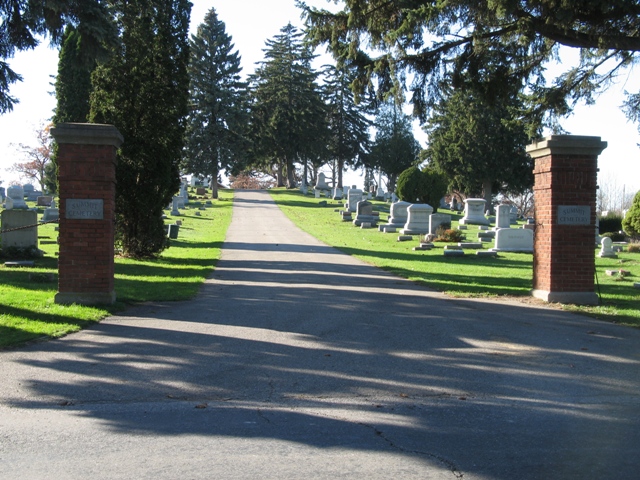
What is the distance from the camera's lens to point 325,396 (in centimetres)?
600

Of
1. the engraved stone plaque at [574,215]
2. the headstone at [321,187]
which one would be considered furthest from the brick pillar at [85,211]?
the headstone at [321,187]

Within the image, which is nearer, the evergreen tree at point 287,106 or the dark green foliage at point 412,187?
the dark green foliage at point 412,187

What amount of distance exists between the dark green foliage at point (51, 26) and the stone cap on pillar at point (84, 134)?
255 cm

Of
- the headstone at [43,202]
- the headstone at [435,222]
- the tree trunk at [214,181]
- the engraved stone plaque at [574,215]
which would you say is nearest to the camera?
the engraved stone plaque at [574,215]

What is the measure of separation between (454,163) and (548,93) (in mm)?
43348

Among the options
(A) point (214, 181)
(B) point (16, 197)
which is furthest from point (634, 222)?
(A) point (214, 181)

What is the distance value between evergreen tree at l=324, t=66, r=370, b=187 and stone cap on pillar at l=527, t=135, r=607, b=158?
6304 cm

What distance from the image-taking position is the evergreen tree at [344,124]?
74250mm

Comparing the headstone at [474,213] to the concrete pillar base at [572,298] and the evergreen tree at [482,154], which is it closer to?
the evergreen tree at [482,154]

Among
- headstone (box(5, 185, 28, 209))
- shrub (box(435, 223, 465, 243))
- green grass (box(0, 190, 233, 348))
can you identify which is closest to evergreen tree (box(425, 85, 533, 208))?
shrub (box(435, 223, 465, 243))

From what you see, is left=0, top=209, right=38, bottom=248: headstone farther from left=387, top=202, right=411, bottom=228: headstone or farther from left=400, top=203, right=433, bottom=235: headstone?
left=387, top=202, right=411, bottom=228: headstone

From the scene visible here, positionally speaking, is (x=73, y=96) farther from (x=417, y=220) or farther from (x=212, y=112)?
(x=212, y=112)

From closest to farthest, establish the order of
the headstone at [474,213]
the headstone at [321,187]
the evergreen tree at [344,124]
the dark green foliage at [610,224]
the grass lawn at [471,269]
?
the grass lawn at [471,269], the headstone at [474,213], the dark green foliage at [610,224], the headstone at [321,187], the evergreen tree at [344,124]

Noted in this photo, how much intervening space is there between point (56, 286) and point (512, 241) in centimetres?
1623
